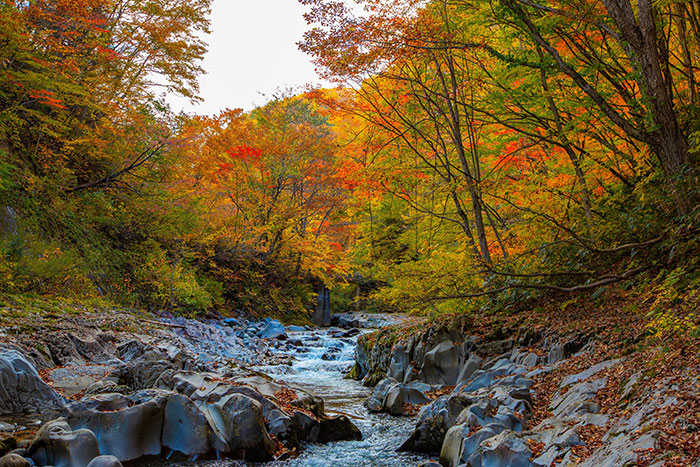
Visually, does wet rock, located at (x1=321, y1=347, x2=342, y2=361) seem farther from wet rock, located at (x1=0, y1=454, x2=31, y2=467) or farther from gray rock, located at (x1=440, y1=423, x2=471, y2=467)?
wet rock, located at (x1=0, y1=454, x2=31, y2=467)

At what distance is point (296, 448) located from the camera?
491cm

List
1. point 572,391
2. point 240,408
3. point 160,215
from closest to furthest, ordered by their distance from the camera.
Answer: point 572,391
point 240,408
point 160,215

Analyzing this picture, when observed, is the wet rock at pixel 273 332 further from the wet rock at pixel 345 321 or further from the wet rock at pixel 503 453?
the wet rock at pixel 503 453

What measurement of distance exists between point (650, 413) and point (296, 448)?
3.42 m

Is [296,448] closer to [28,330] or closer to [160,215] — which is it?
[28,330]

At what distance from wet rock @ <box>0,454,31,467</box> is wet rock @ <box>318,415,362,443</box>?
113 inches

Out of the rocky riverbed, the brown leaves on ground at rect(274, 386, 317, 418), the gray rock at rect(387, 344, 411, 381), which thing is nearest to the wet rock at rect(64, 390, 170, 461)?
the rocky riverbed

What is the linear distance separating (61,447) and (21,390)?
1.51 m

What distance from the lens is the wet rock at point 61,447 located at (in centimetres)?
365

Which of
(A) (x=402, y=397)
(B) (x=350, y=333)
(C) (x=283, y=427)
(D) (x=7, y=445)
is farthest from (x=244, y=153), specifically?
(D) (x=7, y=445)

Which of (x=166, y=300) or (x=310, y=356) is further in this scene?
(x=166, y=300)

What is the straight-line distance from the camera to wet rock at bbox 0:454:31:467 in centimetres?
332

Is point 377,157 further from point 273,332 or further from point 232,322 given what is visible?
point 232,322

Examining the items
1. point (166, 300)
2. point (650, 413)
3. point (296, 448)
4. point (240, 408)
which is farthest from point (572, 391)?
point (166, 300)
